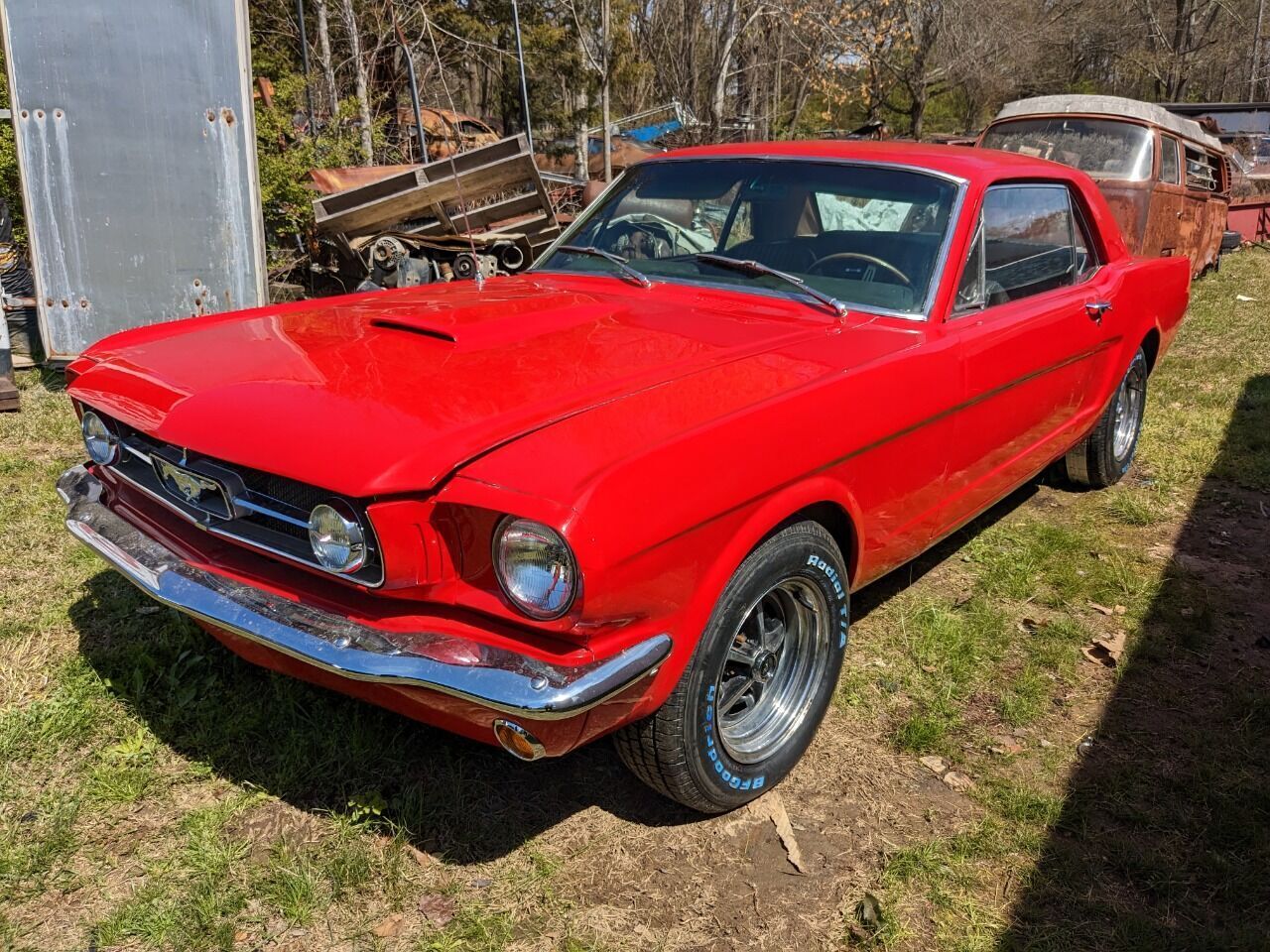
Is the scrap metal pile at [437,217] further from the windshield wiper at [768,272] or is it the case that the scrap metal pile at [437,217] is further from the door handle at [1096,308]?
the door handle at [1096,308]

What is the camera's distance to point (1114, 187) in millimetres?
8570

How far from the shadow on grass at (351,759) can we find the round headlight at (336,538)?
2.54 ft

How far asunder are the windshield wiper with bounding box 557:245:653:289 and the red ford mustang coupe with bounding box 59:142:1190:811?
0.04ft

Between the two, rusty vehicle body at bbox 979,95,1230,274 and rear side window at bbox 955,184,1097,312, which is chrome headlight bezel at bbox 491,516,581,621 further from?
rusty vehicle body at bbox 979,95,1230,274

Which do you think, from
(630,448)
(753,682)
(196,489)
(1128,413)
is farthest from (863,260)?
(1128,413)

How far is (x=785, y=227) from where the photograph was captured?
3.29 meters

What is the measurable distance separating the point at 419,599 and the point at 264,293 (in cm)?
462

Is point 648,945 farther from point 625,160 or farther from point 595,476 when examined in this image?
point 625,160

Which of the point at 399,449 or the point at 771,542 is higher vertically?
the point at 399,449

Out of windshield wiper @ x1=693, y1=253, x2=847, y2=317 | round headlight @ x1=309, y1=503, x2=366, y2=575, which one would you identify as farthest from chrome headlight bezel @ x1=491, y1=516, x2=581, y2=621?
Result: windshield wiper @ x1=693, y1=253, x2=847, y2=317

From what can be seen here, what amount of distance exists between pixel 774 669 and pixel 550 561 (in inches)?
39.6

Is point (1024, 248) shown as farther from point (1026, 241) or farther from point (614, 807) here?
point (614, 807)

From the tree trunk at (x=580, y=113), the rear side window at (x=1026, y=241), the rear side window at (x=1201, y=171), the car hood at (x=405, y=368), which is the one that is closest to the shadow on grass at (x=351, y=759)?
the car hood at (x=405, y=368)

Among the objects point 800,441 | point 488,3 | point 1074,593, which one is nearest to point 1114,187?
point 1074,593
